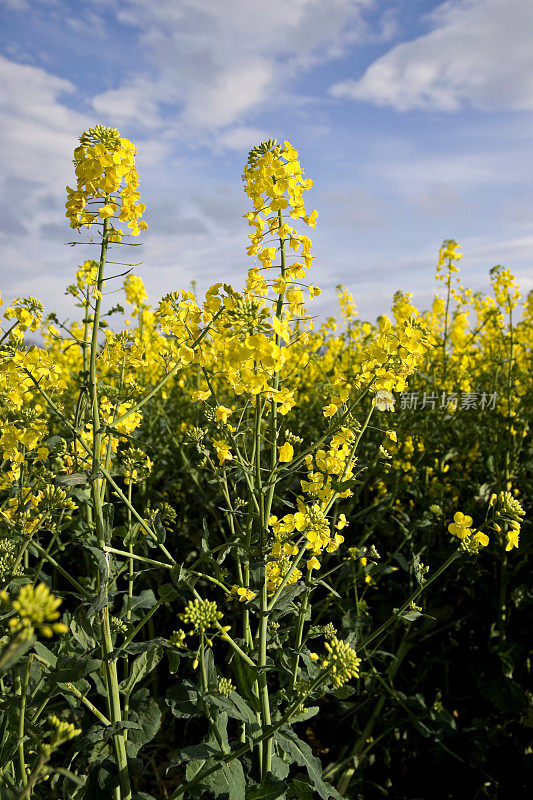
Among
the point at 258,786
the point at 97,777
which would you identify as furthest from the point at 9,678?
the point at 258,786

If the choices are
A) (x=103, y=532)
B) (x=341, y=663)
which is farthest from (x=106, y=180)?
(x=341, y=663)

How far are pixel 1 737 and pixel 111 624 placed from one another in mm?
514

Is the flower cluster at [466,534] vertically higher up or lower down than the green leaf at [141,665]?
higher up

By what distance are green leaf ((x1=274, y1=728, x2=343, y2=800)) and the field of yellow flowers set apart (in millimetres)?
12

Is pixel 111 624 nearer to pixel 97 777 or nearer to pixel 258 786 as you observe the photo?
pixel 97 777

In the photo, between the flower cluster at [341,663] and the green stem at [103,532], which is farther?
the green stem at [103,532]

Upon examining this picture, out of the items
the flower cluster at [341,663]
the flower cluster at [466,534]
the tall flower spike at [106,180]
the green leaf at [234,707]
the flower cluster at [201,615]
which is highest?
the tall flower spike at [106,180]

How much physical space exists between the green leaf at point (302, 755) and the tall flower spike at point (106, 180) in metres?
1.76

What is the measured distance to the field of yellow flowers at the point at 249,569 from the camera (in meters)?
1.81

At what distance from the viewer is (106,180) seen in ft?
6.41

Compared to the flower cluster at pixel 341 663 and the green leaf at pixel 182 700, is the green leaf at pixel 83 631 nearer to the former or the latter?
the green leaf at pixel 182 700

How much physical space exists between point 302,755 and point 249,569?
598 millimetres

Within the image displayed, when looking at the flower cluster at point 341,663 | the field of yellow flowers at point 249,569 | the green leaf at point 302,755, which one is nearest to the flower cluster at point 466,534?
the field of yellow flowers at point 249,569

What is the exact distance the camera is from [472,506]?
3242mm
